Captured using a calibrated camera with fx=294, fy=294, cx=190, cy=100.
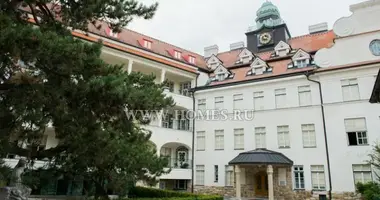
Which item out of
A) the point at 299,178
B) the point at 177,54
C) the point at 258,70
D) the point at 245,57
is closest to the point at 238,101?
the point at 258,70

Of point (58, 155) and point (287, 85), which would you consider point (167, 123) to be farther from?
point (58, 155)

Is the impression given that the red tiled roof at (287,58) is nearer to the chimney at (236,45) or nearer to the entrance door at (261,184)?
the chimney at (236,45)

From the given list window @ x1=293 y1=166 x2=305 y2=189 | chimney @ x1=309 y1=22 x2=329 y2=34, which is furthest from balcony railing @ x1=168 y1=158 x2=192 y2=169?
chimney @ x1=309 y1=22 x2=329 y2=34

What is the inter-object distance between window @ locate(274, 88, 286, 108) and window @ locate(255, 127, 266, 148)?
202 centimetres

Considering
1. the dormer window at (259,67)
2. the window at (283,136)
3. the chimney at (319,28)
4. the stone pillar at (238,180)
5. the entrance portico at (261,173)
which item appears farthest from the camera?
the chimney at (319,28)

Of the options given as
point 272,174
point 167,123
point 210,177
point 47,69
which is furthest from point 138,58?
point 47,69

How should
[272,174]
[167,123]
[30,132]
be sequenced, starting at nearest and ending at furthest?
[30,132] → [272,174] → [167,123]

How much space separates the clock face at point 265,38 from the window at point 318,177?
40.3ft

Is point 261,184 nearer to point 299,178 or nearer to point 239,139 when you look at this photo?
point 299,178

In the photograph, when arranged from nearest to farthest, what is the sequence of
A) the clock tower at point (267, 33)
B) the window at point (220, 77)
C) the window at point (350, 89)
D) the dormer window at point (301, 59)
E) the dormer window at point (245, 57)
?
the window at point (350, 89) < the dormer window at point (301, 59) < the window at point (220, 77) < the dormer window at point (245, 57) < the clock tower at point (267, 33)

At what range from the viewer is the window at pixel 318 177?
17875 millimetres

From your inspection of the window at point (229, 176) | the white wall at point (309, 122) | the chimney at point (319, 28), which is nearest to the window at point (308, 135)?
the white wall at point (309, 122)

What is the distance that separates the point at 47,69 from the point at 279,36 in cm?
2340

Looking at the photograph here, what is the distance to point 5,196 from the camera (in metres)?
7.01
